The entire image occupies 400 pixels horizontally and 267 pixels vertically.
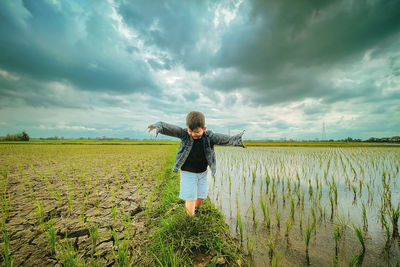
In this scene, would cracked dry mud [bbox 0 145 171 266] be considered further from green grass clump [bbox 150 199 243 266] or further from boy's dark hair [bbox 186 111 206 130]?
boy's dark hair [bbox 186 111 206 130]

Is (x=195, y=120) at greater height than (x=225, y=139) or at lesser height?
greater

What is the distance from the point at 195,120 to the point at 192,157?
61 cm

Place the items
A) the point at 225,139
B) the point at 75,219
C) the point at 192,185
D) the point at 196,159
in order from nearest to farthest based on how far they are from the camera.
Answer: the point at 192,185
the point at 196,159
the point at 225,139
the point at 75,219

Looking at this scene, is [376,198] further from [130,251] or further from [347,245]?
[130,251]

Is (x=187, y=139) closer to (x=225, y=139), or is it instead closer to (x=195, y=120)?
(x=195, y=120)

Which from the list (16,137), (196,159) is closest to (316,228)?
(196,159)

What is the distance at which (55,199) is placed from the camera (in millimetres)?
3330

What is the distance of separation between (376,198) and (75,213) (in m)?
6.59

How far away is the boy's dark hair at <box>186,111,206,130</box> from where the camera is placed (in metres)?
2.01

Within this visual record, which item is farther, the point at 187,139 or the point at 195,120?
the point at 187,139

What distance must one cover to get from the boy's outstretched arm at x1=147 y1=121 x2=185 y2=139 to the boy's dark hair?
0.97 feet

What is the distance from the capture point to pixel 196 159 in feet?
7.52

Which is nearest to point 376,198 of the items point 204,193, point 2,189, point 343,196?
point 343,196

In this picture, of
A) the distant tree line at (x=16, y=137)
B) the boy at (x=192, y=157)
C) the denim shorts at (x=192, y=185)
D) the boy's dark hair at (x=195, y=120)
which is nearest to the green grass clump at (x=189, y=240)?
the boy at (x=192, y=157)
